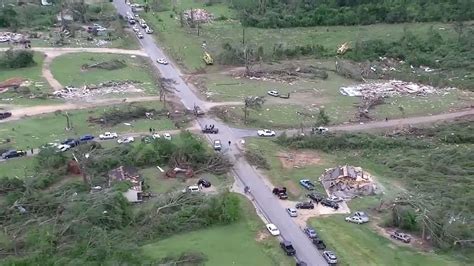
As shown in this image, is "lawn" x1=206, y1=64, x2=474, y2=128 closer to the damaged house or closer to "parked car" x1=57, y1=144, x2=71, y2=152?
the damaged house

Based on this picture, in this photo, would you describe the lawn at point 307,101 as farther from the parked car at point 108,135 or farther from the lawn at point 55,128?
the parked car at point 108,135

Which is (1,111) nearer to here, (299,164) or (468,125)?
(299,164)

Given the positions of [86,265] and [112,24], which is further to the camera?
[112,24]

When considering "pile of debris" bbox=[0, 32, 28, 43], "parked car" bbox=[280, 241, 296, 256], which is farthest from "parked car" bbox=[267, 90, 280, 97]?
"pile of debris" bbox=[0, 32, 28, 43]

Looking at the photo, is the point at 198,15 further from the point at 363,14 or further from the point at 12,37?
the point at 12,37

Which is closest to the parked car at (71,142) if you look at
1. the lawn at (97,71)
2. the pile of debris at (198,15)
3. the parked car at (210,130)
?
the parked car at (210,130)

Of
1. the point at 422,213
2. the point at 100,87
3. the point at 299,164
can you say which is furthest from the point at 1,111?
the point at 422,213

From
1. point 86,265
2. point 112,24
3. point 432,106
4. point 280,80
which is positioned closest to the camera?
point 86,265

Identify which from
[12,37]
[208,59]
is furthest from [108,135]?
[12,37]
